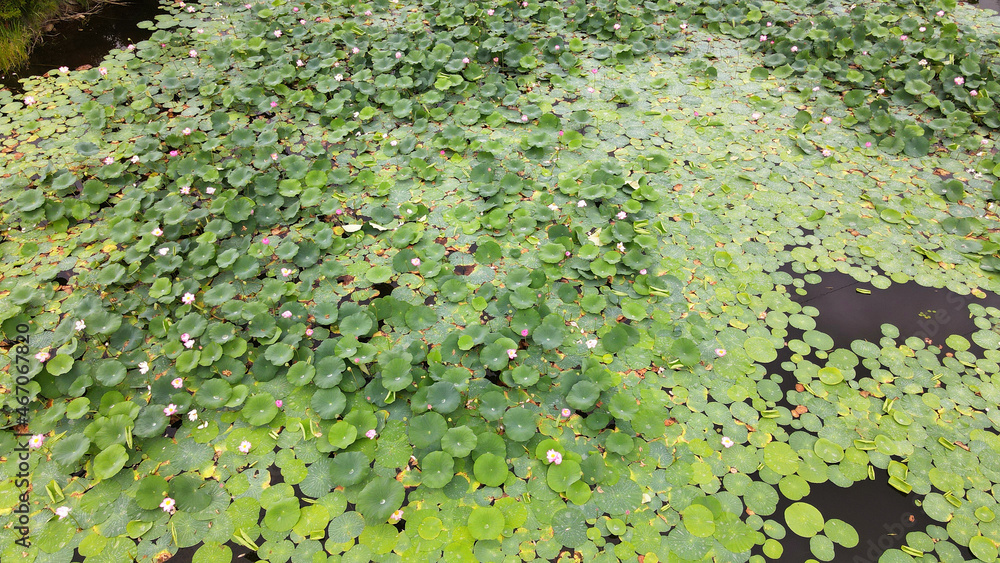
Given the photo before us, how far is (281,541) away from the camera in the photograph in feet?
9.83

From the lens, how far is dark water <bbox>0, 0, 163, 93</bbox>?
6738 mm

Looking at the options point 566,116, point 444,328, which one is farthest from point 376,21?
point 444,328

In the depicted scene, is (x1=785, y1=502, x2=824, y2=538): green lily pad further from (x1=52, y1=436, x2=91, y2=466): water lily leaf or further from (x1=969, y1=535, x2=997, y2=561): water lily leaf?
(x1=52, y1=436, x2=91, y2=466): water lily leaf

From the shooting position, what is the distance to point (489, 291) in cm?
414

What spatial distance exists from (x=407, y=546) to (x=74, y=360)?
275cm

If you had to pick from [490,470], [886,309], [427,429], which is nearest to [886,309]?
[886,309]

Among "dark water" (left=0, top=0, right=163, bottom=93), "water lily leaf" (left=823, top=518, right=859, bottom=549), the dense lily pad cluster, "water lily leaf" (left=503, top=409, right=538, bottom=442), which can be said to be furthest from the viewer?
"dark water" (left=0, top=0, right=163, bottom=93)

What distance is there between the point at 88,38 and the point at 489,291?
7348 millimetres

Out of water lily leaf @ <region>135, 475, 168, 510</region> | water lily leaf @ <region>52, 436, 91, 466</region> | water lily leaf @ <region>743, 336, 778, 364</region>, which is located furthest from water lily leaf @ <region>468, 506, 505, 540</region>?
water lily leaf @ <region>52, 436, 91, 466</region>

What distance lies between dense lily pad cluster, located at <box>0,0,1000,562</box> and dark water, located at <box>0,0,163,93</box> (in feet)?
1.72

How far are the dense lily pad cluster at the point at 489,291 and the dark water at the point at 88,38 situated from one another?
53 cm

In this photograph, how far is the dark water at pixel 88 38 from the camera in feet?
22.1

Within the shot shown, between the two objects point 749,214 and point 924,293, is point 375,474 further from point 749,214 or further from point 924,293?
point 924,293

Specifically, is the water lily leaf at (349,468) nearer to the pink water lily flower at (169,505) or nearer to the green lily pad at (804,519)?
the pink water lily flower at (169,505)
